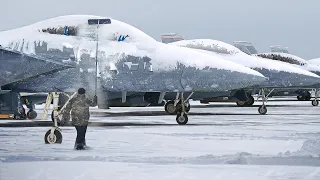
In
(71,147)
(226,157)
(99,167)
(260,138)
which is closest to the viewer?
(99,167)

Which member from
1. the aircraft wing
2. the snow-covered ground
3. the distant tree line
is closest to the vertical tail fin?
the distant tree line

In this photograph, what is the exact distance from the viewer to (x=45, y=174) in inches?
324

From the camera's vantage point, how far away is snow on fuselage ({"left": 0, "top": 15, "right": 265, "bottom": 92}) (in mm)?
15242

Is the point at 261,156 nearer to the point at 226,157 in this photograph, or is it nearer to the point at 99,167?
the point at 226,157

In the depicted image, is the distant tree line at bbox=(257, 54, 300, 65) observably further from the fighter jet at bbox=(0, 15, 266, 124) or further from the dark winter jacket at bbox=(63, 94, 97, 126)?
the dark winter jacket at bbox=(63, 94, 97, 126)

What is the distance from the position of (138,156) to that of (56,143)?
304 centimetres

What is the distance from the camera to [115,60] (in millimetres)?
15766

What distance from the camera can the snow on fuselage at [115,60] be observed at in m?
15.2

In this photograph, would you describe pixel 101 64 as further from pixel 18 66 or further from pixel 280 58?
pixel 280 58

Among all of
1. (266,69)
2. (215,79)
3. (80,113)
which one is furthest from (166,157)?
(266,69)

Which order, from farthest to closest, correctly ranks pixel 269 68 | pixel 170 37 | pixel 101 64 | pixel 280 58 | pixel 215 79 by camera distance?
pixel 170 37 → pixel 280 58 → pixel 269 68 → pixel 215 79 → pixel 101 64

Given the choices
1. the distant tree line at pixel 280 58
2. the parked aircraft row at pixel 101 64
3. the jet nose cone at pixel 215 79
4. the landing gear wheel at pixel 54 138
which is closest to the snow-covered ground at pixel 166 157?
the landing gear wheel at pixel 54 138

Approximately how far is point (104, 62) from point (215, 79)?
304cm

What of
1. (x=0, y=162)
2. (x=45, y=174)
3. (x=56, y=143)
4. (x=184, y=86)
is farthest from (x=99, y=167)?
(x=184, y=86)
